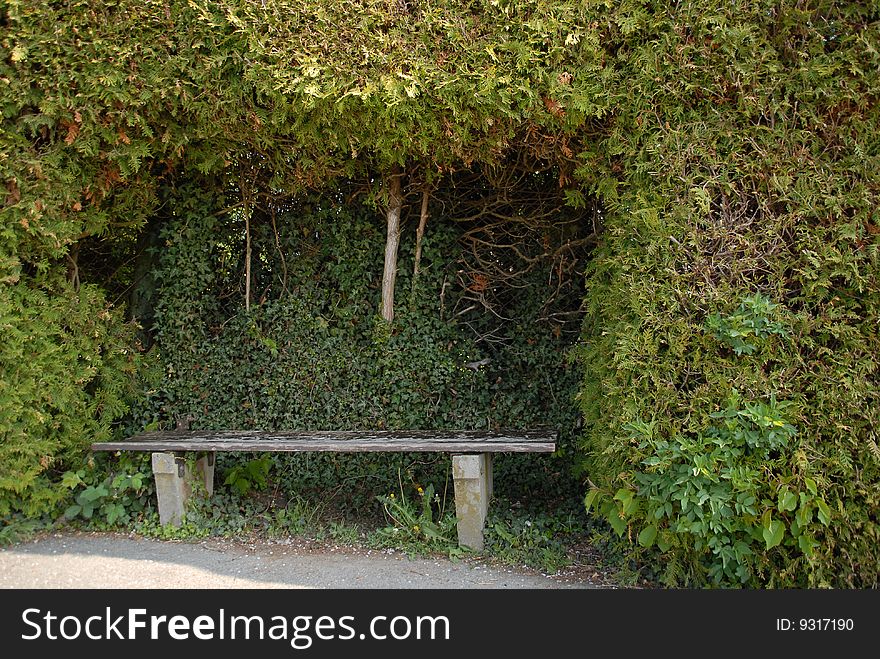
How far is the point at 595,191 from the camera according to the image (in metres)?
4.12

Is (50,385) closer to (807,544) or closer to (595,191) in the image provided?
(595,191)

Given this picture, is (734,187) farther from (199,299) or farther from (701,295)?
(199,299)

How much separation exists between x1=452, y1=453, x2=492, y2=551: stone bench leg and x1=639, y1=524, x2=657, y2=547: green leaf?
1121mm

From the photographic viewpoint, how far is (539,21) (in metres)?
3.66

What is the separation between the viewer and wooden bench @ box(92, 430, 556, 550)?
167 inches

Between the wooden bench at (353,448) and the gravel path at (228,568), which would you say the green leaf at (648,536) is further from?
the wooden bench at (353,448)

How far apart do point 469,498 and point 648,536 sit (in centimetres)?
121

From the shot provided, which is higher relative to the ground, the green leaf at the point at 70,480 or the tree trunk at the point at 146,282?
the tree trunk at the point at 146,282

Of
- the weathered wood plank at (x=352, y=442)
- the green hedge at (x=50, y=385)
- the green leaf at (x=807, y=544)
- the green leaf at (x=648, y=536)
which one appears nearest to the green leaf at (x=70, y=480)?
the green hedge at (x=50, y=385)

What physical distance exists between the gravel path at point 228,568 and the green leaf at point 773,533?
3.38ft


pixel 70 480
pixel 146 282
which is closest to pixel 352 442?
pixel 70 480

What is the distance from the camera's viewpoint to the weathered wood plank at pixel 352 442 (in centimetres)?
423

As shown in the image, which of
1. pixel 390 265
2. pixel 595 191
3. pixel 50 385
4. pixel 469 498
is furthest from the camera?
pixel 390 265

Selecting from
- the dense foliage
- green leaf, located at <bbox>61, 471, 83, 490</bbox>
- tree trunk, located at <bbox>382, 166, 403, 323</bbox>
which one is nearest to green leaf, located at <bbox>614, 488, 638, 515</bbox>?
the dense foliage
